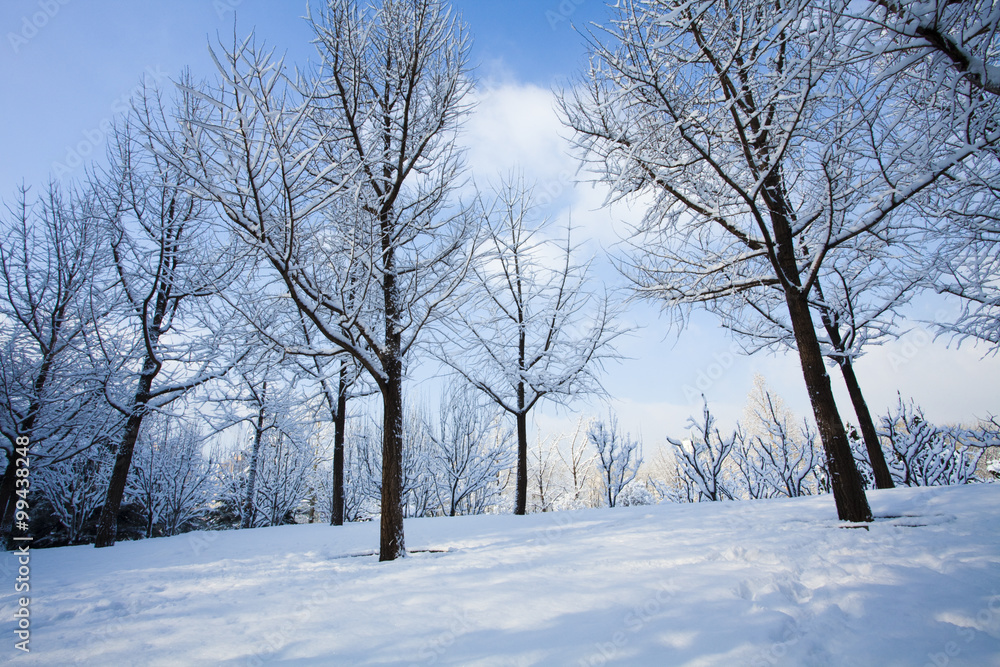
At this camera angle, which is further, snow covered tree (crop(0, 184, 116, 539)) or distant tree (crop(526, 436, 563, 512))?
distant tree (crop(526, 436, 563, 512))

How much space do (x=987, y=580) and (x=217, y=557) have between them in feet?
23.3

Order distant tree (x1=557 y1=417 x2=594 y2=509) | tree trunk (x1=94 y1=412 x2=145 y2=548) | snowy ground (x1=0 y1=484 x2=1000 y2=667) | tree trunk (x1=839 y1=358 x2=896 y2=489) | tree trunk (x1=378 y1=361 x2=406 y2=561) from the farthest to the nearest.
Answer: distant tree (x1=557 y1=417 x2=594 y2=509), tree trunk (x1=94 y1=412 x2=145 y2=548), tree trunk (x1=839 y1=358 x2=896 y2=489), tree trunk (x1=378 y1=361 x2=406 y2=561), snowy ground (x1=0 y1=484 x2=1000 y2=667)

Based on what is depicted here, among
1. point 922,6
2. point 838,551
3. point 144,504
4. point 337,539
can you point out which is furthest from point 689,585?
point 144,504

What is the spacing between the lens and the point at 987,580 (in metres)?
2.29

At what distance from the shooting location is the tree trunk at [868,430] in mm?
6711

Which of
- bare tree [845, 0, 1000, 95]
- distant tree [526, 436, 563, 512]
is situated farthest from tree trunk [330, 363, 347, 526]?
distant tree [526, 436, 563, 512]

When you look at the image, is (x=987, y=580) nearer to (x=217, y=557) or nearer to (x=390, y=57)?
(x=217, y=557)

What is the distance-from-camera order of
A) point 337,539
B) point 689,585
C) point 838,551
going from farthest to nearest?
point 337,539
point 838,551
point 689,585

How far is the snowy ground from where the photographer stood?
185 cm

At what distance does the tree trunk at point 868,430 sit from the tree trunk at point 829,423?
3.43 metres

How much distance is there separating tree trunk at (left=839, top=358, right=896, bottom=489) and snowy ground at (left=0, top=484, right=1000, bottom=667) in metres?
2.55

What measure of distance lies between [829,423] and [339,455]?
Answer: 27.4 ft

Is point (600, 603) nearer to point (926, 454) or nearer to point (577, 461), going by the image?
point (926, 454)

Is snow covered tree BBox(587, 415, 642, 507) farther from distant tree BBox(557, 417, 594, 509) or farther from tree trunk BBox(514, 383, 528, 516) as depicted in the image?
distant tree BBox(557, 417, 594, 509)
